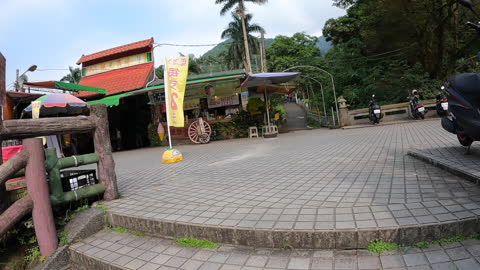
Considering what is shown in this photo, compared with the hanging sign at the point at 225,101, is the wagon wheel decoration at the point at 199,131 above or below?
below

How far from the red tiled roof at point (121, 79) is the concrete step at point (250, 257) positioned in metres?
12.5

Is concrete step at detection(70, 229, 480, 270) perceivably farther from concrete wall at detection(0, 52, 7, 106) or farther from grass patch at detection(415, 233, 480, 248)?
concrete wall at detection(0, 52, 7, 106)

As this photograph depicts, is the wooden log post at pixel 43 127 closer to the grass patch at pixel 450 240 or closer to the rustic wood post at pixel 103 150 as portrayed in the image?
the rustic wood post at pixel 103 150

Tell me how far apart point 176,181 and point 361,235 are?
3.59 metres

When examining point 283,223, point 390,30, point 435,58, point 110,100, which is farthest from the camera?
point 390,30

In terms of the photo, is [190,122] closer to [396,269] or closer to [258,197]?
[258,197]

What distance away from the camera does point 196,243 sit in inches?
100

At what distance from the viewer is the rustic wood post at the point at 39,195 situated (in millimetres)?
2783

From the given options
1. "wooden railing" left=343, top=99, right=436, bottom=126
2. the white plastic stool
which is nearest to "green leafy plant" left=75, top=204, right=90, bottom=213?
the white plastic stool

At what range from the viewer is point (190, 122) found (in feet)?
45.0

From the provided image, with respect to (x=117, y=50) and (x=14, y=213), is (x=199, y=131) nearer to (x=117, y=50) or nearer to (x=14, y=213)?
(x=117, y=50)

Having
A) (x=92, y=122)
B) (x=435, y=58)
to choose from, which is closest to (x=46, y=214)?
(x=92, y=122)

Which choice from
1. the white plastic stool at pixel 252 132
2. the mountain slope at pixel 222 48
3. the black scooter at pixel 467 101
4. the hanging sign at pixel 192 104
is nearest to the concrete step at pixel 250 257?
the black scooter at pixel 467 101

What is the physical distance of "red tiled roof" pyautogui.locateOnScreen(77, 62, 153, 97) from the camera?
1451cm
